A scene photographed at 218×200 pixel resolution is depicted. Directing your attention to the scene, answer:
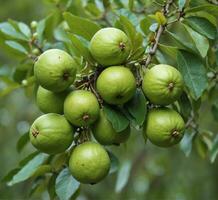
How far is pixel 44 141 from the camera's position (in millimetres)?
2287

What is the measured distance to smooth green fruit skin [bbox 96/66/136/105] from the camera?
221cm

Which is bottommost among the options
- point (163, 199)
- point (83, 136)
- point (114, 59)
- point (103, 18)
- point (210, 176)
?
point (163, 199)

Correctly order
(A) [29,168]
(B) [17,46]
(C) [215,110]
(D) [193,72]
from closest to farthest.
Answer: (D) [193,72] → (A) [29,168] → (C) [215,110] → (B) [17,46]

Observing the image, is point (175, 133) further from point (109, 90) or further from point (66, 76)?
point (66, 76)

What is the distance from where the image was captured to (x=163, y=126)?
227cm

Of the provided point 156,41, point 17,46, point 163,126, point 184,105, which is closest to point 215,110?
point 184,105

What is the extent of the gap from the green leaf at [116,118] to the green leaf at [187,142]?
1171 mm

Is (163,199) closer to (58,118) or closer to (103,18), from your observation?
(103,18)

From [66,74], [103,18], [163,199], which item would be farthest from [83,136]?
[163,199]

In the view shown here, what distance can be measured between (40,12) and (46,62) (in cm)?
436

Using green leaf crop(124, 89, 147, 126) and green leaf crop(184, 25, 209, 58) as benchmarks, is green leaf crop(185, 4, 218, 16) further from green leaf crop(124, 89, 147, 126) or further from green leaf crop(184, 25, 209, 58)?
green leaf crop(124, 89, 147, 126)

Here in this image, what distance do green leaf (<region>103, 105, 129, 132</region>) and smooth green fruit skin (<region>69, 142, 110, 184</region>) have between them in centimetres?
14

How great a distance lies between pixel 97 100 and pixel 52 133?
0.25 metres

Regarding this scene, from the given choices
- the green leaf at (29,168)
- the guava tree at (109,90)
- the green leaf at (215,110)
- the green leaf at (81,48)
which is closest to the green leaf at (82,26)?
the guava tree at (109,90)
